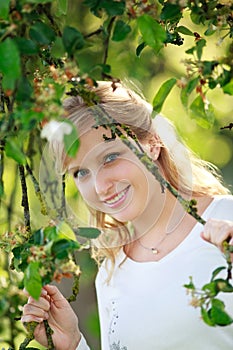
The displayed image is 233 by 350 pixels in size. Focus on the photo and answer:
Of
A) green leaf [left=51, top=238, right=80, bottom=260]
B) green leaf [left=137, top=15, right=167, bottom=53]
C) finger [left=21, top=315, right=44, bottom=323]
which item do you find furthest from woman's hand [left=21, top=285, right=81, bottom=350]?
green leaf [left=137, top=15, right=167, bottom=53]

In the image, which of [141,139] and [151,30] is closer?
[151,30]

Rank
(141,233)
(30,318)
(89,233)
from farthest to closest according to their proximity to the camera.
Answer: (141,233) < (30,318) < (89,233)

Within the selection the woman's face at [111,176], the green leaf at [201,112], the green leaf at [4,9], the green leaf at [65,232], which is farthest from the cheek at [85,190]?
the green leaf at [4,9]

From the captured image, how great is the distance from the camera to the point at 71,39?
1113 millimetres

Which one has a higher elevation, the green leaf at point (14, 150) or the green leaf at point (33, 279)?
the green leaf at point (14, 150)

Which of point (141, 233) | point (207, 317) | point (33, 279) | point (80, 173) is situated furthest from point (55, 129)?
point (141, 233)

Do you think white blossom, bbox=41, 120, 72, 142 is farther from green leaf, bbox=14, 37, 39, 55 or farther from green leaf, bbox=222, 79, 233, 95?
green leaf, bbox=222, 79, 233, 95

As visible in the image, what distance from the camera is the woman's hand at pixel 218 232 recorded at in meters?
1.22

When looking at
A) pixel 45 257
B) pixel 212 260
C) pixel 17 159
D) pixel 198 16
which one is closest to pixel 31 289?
pixel 45 257

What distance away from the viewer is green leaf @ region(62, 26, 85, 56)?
3.64 ft

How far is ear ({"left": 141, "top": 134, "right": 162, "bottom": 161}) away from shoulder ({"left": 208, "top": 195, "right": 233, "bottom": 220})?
0.56 feet

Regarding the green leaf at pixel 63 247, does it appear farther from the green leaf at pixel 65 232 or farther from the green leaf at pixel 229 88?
the green leaf at pixel 229 88

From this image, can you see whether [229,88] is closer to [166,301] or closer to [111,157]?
[111,157]

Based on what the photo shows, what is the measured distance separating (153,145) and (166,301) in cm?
35
